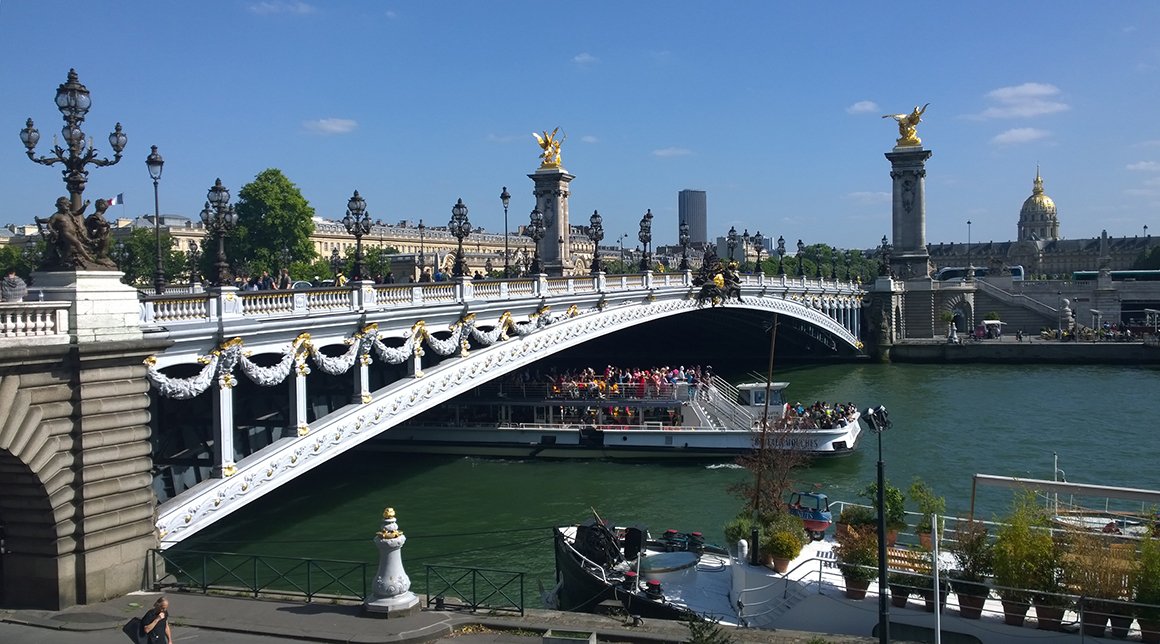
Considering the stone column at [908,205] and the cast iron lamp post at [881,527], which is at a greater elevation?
the stone column at [908,205]

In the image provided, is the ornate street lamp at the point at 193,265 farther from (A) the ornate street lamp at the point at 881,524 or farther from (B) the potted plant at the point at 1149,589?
(B) the potted plant at the point at 1149,589

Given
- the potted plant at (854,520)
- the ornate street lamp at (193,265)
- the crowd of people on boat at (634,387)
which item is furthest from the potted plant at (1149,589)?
the crowd of people on boat at (634,387)

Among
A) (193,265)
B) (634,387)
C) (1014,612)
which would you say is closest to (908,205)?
(634,387)

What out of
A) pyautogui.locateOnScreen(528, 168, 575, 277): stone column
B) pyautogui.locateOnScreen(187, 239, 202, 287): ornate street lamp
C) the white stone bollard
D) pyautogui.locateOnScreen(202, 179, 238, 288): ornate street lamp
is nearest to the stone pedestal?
pyautogui.locateOnScreen(202, 179, 238, 288): ornate street lamp

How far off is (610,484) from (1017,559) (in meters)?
17.2

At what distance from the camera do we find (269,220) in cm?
6444

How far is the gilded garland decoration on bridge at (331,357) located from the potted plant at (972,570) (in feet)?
37.0

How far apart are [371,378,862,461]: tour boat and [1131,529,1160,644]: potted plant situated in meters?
17.9

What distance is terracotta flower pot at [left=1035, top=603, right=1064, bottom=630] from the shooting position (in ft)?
42.8

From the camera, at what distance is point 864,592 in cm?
1458

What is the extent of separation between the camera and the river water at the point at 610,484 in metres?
22.8

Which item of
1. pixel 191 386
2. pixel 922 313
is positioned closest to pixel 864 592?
pixel 191 386

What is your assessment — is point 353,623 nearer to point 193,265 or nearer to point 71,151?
point 71,151

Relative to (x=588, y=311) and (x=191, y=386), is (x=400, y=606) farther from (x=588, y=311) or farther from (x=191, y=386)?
(x=588, y=311)
